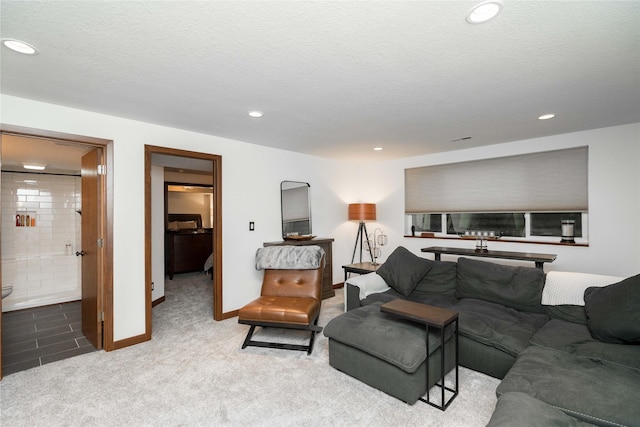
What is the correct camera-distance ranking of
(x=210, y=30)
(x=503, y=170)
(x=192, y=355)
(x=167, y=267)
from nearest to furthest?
(x=210, y=30) < (x=192, y=355) < (x=503, y=170) < (x=167, y=267)

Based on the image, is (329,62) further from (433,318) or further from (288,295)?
(288,295)

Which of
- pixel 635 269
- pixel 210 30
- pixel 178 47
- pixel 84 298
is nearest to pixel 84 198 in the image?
pixel 84 298

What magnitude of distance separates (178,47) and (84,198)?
2640 millimetres

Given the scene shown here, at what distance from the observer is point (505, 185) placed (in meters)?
4.36

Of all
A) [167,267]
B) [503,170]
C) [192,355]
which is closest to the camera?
[192,355]

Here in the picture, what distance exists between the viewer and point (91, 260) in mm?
3238

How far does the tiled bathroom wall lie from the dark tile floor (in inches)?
17.1

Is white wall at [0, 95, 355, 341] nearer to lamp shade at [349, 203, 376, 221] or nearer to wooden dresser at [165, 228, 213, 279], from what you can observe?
lamp shade at [349, 203, 376, 221]

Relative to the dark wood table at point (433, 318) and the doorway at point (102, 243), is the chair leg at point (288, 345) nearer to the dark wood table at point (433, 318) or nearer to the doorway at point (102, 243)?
the dark wood table at point (433, 318)

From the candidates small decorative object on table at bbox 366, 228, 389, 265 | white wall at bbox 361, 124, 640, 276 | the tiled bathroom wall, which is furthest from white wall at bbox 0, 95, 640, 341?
the tiled bathroom wall

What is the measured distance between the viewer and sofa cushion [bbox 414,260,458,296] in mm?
3496

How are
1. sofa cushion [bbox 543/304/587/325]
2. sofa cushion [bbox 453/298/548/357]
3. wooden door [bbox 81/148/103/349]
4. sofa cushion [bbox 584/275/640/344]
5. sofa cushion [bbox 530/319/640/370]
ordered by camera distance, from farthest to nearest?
wooden door [bbox 81/148/103/349]
sofa cushion [bbox 543/304/587/325]
sofa cushion [bbox 453/298/548/357]
sofa cushion [bbox 584/275/640/344]
sofa cushion [bbox 530/319/640/370]

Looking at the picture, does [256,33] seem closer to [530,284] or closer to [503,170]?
[530,284]

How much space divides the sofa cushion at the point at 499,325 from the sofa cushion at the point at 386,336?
0.89ft
